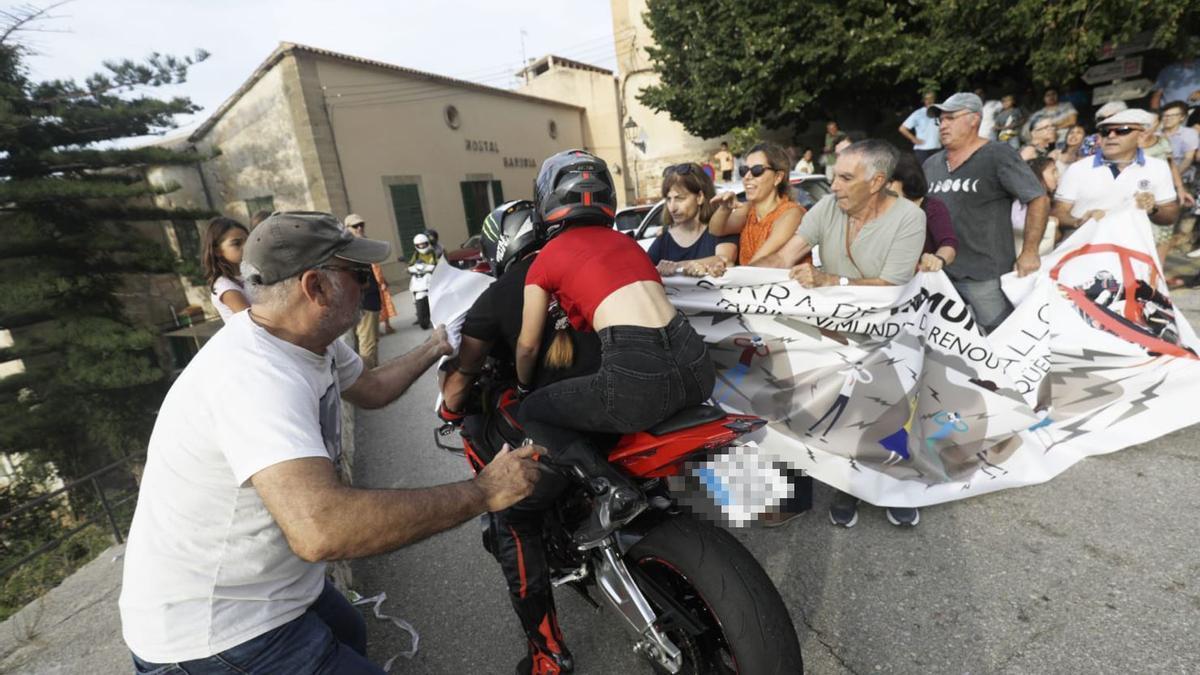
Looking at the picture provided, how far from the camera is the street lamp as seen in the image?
24.1 m

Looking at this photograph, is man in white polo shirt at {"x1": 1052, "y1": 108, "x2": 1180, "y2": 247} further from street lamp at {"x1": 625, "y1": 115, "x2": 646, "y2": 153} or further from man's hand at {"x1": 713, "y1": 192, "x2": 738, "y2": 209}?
street lamp at {"x1": 625, "y1": 115, "x2": 646, "y2": 153}

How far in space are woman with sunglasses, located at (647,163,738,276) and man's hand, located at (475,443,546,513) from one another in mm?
1963

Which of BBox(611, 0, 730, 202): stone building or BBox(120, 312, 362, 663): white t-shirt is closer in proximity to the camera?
BBox(120, 312, 362, 663): white t-shirt

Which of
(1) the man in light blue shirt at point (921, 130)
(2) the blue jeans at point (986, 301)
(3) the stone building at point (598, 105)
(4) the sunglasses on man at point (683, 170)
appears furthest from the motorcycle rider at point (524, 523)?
(3) the stone building at point (598, 105)

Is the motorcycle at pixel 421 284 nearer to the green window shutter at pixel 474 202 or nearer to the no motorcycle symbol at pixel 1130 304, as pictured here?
the no motorcycle symbol at pixel 1130 304

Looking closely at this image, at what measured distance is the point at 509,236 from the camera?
2346 mm

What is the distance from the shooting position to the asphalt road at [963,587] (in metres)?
1.96

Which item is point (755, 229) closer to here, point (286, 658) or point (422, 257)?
point (286, 658)

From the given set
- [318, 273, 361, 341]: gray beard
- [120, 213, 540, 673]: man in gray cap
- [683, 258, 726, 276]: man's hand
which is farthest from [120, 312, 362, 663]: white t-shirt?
[683, 258, 726, 276]: man's hand

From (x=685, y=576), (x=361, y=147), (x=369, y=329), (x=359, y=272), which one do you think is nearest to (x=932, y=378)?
(x=685, y=576)

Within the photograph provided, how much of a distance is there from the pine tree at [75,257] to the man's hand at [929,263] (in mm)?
23056

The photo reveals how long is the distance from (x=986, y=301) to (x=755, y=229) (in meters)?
1.46

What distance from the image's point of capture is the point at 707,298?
3.03 m

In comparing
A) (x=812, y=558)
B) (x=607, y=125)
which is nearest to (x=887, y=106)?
(x=607, y=125)
